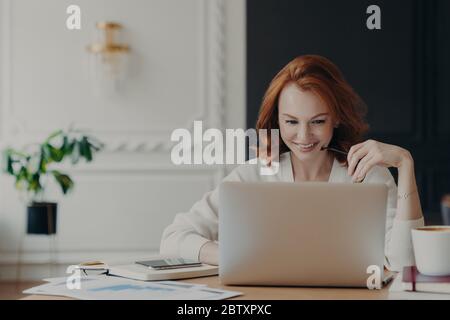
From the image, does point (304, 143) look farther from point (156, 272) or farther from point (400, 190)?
point (156, 272)

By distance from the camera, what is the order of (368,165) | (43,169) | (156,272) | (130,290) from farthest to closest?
(43,169)
(368,165)
(156,272)
(130,290)

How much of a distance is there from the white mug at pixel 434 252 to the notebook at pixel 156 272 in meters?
0.27

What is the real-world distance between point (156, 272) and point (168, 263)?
52 millimetres

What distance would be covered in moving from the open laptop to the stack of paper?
64mm

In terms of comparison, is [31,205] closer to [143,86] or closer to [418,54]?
[143,86]

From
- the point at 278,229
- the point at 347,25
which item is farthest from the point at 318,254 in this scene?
the point at 347,25

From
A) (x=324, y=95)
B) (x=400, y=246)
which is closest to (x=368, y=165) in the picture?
(x=400, y=246)

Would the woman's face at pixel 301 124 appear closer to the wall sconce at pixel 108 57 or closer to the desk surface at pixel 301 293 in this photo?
the desk surface at pixel 301 293

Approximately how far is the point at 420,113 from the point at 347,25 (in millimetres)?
601

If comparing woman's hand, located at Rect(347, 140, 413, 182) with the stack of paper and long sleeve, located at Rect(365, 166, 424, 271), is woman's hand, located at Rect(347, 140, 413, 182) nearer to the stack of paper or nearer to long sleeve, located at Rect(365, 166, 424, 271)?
long sleeve, located at Rect(365, 166, 424, 271)

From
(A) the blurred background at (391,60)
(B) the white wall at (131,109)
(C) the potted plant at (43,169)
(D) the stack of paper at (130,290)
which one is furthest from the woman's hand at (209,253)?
(B) the white wall at (131,109)

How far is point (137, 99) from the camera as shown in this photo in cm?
322

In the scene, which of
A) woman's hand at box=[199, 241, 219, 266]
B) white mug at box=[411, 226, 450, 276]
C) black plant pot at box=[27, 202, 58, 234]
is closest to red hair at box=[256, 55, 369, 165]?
woman's hand at box=[199, 241, 219, 266]

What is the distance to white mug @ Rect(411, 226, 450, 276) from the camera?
2.82ft
